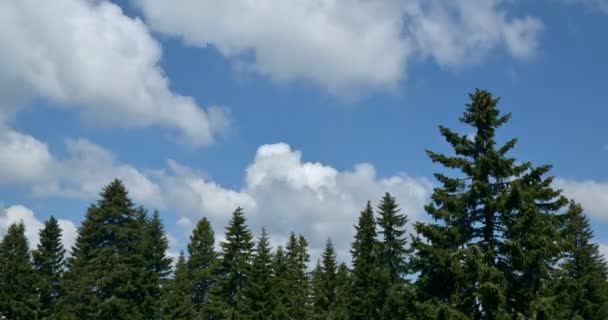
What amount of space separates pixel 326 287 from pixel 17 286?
37.5 m

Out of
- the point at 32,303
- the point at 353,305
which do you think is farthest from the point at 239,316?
the point at 32,303

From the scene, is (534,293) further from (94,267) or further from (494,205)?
(94,267)

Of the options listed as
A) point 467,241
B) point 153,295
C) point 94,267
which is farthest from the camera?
point 153,295

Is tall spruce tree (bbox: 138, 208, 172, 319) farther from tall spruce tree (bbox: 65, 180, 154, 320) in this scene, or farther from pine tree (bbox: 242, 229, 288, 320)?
pine tree (bbox: 242, 229, 288, 320)

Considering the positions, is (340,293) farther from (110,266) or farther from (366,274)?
(110,266)

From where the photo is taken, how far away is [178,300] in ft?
198

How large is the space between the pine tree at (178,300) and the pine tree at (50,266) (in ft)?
35.3

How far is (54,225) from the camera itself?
61219mm

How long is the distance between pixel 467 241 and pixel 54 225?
47.0m

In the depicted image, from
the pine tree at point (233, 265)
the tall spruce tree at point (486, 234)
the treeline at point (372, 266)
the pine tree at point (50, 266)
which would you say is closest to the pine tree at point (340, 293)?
the treeline at point (372, 266)

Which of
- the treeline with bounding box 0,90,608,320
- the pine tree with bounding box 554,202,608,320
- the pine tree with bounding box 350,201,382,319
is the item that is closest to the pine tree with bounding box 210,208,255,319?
the treeline with bounding box 0,90,608,320

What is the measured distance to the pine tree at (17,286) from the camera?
5662cm

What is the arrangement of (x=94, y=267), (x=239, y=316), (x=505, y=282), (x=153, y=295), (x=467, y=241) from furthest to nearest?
(x=153, y=295), (x=94, y=267), (x=239, y=316), (x=467, y=241), (x=505, y=282)

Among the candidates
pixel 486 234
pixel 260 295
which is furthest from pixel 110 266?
pixel 486 234
